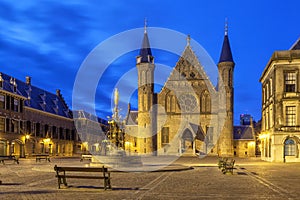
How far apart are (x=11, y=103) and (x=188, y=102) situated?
2926 centimetres

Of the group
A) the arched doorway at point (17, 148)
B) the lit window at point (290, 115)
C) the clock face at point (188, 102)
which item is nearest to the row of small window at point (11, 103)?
the arched doorway at point (17, 148)

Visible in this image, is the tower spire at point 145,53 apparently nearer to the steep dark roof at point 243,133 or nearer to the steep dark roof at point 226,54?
the steep dark roof at point 226,54

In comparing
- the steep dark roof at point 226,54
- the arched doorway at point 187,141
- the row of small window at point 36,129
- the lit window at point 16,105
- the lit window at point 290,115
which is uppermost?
the steep dark roof at point 226,54

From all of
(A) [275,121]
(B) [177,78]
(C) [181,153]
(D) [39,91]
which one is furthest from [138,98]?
(A) [275,121]

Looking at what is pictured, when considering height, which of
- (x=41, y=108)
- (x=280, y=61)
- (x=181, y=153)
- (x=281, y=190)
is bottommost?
(x=181, y=153)

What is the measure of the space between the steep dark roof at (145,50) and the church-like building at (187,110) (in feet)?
1.45

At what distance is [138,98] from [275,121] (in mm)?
31008

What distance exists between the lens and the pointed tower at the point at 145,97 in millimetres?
62719

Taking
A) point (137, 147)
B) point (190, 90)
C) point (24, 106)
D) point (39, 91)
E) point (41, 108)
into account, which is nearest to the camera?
point (24, 106)

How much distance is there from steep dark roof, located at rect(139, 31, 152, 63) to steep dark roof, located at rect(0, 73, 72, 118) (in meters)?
16.2

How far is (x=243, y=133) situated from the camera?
6569cm

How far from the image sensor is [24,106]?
4966 cm

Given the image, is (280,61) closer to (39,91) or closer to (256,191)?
(256,191)

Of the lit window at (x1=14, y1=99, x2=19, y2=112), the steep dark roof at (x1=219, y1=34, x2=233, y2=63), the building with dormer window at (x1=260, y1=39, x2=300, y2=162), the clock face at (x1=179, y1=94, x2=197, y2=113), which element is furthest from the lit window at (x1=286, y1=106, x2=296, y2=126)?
the lit window at (x1=14, y1=99, x2=19, y2=112)
